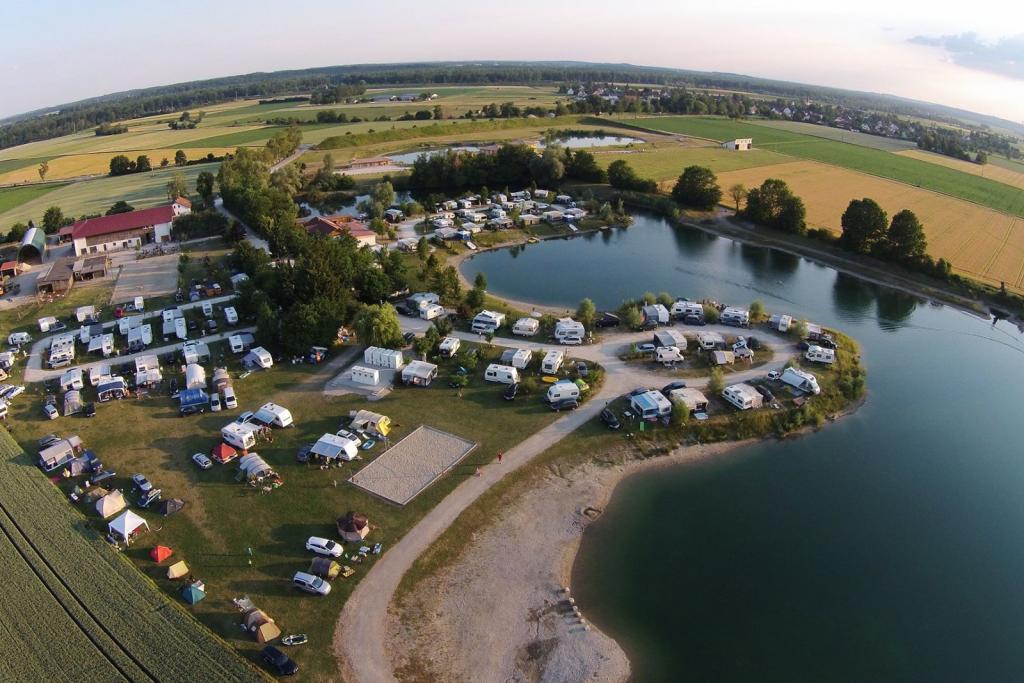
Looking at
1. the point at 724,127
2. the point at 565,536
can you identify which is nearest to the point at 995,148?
the point at 724,127

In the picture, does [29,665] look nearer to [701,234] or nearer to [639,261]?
[639,261]

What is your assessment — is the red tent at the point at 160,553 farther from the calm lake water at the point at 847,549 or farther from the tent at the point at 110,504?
the calm lake water at the point at 847,549

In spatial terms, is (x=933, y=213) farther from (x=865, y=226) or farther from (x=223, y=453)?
(x=223, y=453)

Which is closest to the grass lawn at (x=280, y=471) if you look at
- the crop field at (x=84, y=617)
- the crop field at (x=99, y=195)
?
the crop field at (x=84, y=617)

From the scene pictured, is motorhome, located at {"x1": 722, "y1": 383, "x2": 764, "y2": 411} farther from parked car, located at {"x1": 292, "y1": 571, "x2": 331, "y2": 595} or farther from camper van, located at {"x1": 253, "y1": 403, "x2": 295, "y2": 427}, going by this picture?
camper van, located at {"x1": 253, "y1": 403, "x2": 295, "y2": 427}

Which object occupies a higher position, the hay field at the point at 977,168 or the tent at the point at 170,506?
the hay field at the point at 977,168

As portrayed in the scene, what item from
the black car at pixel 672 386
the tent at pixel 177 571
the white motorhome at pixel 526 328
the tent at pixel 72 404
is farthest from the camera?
the white motorhome at pixel 526 328

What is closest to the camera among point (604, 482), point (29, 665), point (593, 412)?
point (29, 665)
